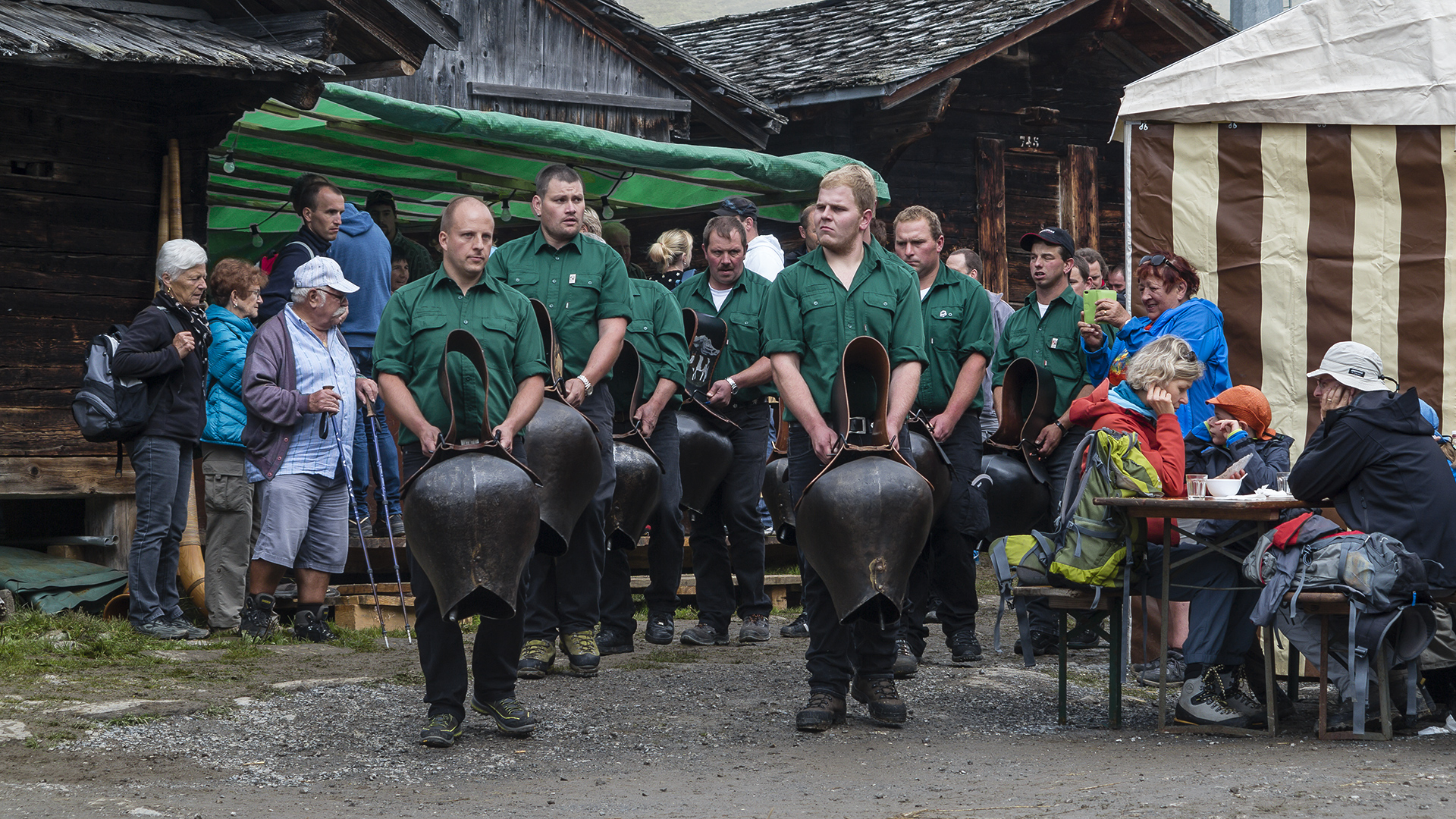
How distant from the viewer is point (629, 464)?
6.78 m

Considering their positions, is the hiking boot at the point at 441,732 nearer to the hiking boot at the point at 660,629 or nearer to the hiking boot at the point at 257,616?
the hiking boot at the point at 257,616

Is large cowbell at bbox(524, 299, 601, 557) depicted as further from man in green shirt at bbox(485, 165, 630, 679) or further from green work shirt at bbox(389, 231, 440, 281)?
green work shirt at bbox(389, 231, 440, 281)

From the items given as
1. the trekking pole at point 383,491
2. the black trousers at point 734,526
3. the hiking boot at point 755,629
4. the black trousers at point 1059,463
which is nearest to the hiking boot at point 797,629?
the hiking boot at point 755,629

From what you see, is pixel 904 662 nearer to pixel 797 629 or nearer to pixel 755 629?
pixel 755 629

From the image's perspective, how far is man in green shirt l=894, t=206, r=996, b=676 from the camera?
671 cm

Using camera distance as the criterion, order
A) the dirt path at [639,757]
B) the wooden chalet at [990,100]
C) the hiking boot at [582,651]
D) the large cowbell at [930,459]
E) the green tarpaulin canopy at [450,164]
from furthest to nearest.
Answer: the wooden chalet at [990,100], the green tarpaulin canopy at [450,164], the hiking boot at [582,651], the large cowbell at [930,459], the dirt path at [639,757]

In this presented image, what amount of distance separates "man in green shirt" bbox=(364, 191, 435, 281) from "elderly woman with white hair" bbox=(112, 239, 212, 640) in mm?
1846

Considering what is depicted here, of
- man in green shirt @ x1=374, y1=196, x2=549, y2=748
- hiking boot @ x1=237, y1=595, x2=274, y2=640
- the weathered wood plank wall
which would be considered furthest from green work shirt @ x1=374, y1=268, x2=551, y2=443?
the weathered wood plank wall

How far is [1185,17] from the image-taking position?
15734 mm

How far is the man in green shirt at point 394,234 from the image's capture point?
9.43 meters

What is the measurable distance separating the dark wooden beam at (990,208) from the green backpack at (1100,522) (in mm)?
9772

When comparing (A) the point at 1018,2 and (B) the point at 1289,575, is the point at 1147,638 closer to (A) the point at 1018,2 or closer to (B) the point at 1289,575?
(B) the point at 1289,575

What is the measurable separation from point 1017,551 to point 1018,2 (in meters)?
9.76

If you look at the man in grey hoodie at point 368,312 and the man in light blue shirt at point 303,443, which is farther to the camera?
the man in grey hoodie at point 368,312
